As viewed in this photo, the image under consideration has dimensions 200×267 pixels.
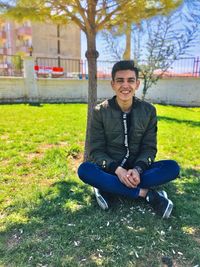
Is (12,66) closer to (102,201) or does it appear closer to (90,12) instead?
(90,12)

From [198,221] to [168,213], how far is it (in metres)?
0.28

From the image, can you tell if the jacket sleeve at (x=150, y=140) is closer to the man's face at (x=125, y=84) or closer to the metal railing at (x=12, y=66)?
the man's face at (x=125, y=84)

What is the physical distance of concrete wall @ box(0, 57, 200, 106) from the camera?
11.4 meters

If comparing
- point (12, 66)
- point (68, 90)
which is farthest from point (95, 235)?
point (12, 66)

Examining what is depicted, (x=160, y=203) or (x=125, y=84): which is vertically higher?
(x=125, y=84)

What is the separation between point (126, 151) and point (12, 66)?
43.6 feet

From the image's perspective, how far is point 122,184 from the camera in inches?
90.0

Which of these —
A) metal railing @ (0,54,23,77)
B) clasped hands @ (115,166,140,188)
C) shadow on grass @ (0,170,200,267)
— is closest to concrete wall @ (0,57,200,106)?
metal railing @ (0,54,23,77)

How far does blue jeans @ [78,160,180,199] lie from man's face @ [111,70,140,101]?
0.72 m

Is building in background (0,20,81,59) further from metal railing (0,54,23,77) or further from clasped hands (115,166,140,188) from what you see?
clasped hands (115,166,140,188)

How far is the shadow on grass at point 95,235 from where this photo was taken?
5.81ft

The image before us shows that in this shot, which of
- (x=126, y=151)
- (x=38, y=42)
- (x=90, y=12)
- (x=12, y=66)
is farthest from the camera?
(x=38, y=42)

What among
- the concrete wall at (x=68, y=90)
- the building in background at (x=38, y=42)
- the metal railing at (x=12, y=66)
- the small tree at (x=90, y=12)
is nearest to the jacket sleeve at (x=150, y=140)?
the small tree at (x=90, y=12)

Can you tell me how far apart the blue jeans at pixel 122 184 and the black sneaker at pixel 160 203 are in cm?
11
